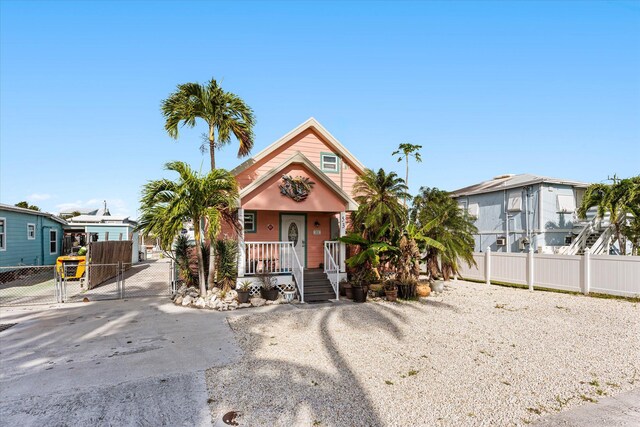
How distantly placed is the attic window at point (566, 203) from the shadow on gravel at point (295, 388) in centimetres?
1785

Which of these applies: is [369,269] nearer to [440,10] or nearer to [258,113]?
[258,113]

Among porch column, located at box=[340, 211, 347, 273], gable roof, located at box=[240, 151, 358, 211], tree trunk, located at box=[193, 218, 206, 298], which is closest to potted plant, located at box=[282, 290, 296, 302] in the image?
porch column, located at box=[340, 211, 347, 273]

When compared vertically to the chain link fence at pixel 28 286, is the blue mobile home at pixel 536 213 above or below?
above

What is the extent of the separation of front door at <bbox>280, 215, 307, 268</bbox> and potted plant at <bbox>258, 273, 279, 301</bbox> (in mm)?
2492

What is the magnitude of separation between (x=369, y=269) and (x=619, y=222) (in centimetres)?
1236

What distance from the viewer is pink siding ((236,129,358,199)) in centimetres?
1406

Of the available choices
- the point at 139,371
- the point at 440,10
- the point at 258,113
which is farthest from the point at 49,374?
the point at 440,10

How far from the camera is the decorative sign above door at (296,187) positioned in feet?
40.1

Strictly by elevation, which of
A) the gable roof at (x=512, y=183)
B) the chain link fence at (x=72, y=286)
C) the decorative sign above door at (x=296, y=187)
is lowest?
the chain link fence at (x=72, y=286)

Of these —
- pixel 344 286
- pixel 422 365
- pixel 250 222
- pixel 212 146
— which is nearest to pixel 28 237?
pixel 212 146

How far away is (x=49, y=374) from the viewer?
5.54 m

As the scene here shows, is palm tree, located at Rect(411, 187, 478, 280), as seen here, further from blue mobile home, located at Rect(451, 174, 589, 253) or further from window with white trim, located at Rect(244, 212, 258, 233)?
window with white trim, located at Rect(244, 212, 258, 233)

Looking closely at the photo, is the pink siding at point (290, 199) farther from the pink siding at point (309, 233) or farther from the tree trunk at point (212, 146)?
the tree trunk at point (212, 146)

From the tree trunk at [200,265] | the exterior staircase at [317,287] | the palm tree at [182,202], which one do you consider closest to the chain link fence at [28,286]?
the palm tree at [182,202]
